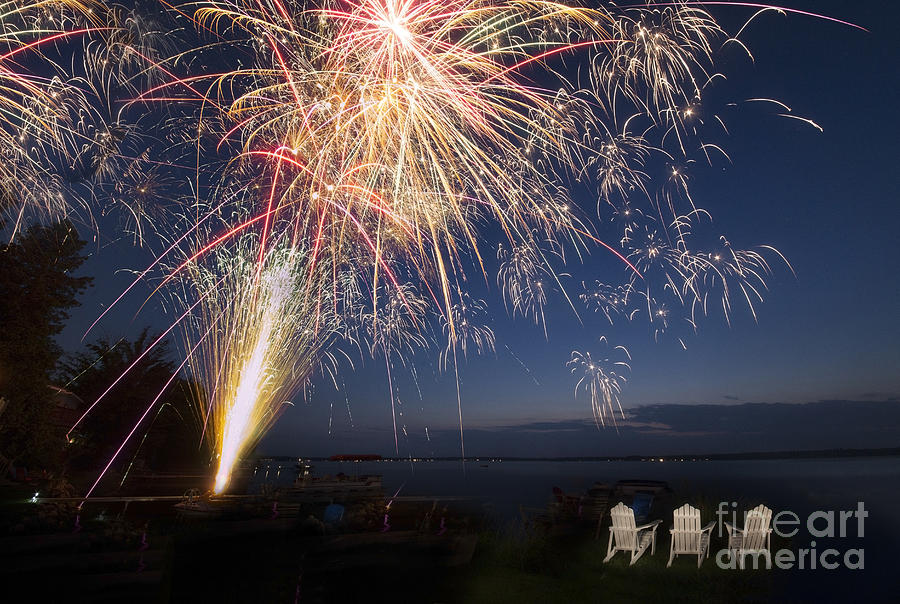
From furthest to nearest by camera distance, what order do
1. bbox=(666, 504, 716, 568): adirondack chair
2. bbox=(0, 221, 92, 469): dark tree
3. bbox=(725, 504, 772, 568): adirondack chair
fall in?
bbox=(0, 221, 92, 469): dark tree < bbox=(666, 504, 716, 568): adirondack chair < bbox=(725, 504, 772, 568): adirondack chair

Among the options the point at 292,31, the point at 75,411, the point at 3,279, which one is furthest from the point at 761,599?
the point at 75,411

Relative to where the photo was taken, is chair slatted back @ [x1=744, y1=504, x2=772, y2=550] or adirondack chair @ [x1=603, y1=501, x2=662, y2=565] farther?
adirondack chair @ [x1=603, y1=501, x2=662, y2=565]

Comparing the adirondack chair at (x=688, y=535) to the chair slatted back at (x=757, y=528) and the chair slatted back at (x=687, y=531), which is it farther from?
the chair slatted back at (x=757, y=528)

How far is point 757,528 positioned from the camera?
9.04m

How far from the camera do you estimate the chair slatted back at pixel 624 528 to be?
359 inches

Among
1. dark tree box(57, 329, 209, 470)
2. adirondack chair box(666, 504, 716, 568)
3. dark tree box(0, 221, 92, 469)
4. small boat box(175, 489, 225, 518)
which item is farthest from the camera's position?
dark tree box(57, 329, 209, 470)

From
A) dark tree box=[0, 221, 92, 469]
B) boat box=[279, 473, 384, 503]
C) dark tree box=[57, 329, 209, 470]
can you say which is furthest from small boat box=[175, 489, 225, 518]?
dark tree box=[57, 329, 209, 470]

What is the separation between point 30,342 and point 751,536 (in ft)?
78.8

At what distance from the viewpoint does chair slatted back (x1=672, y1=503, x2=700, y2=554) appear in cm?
907

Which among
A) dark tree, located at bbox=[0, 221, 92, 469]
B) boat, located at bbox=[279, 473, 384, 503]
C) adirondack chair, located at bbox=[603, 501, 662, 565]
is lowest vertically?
boat, located at bbox=[279, 473, 384, 503]

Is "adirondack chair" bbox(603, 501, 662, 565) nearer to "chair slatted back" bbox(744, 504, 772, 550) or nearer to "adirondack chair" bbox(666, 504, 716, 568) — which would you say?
"adirondack chair" bbox(666, 504, 716, 568)

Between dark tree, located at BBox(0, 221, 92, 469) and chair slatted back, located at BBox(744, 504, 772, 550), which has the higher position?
dark tree, located at BBox(0, 221, 92, 469)

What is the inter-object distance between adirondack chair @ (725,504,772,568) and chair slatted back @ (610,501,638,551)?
1494mm

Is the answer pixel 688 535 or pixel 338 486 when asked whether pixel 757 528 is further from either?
pixel 338 486
